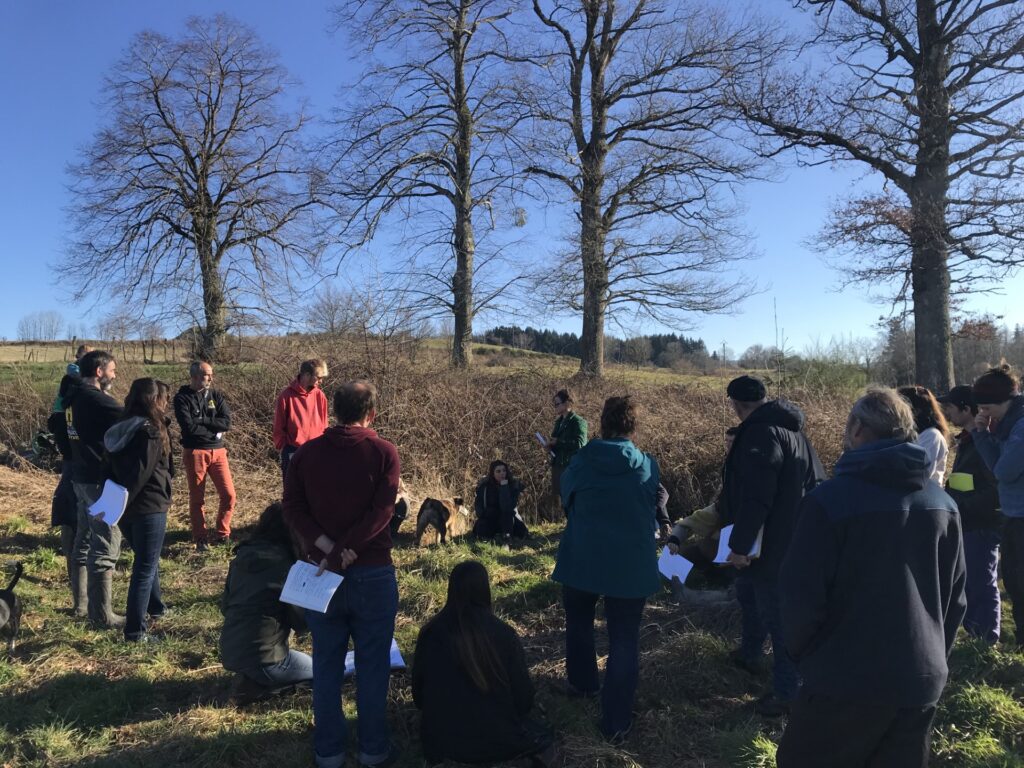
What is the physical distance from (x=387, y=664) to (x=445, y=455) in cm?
657

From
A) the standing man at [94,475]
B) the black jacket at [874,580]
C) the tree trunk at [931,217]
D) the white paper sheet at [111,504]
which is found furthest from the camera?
the tree trunk at [931,217]

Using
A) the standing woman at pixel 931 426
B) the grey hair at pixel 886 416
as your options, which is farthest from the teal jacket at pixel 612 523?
the standing woman at pixel 931 426

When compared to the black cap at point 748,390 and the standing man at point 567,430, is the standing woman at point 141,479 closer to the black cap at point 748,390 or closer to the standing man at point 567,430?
the black cap at point 748,390

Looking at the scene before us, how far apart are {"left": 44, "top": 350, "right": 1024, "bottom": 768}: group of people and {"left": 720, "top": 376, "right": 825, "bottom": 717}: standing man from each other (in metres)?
0.01

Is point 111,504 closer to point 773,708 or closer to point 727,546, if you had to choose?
point 727,546

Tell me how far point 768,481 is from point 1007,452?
5.32ft

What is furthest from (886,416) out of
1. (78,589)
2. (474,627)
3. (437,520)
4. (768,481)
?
(437,520)

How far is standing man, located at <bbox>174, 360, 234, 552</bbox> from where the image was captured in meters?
6.63

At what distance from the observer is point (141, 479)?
440 cm

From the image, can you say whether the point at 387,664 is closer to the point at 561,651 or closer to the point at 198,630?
the point at 561,651

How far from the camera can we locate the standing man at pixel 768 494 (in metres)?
3.58

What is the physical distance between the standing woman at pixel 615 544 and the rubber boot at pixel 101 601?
3344 mm

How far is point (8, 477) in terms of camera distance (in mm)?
8898

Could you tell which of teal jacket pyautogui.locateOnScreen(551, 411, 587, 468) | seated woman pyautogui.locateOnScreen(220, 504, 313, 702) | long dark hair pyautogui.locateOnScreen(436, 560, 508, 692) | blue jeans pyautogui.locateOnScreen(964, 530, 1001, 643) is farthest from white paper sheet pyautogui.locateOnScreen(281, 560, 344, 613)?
teal jacket pyautogui.locateOnScreen(551, 411, 587, 468)
